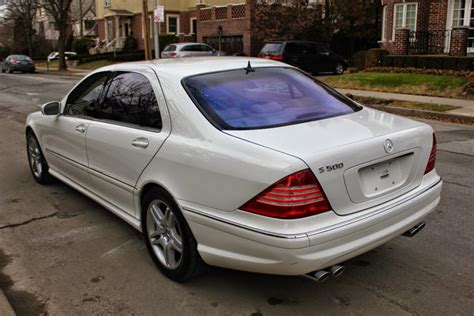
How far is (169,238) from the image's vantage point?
370 centimetres

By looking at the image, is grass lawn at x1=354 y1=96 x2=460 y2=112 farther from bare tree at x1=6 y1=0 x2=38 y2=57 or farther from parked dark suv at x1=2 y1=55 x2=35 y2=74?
bare tree at x1=6 y1=0 x2=38 y2=57

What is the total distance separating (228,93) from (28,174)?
14.3 ft

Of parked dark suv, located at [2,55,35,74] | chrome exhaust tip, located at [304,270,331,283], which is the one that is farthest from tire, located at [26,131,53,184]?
parked dark suv, located at [2,55,35,74]

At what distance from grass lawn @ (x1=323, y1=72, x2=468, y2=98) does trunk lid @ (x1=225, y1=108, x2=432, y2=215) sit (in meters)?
12.3

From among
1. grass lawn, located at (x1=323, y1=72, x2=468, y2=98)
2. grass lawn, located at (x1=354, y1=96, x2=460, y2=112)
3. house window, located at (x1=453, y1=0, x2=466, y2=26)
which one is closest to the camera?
grass lawn, located at (x1=354, y1=96, x2=460, y2=112)

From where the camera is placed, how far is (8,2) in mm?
60062

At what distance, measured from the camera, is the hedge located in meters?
17.4

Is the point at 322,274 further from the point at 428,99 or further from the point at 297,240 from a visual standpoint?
the point at 428,99

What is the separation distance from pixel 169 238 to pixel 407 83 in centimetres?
1441

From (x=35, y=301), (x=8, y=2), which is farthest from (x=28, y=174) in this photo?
(x=8, y=2)

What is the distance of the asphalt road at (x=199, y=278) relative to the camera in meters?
3.38

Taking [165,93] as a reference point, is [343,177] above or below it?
below

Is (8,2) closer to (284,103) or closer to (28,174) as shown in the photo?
(28,174)

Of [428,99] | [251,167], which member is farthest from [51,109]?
[428,99]
